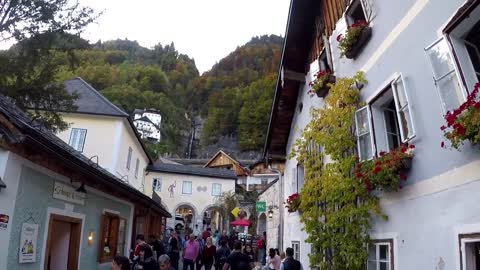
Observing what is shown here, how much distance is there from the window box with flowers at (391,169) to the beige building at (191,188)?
42.6 metres

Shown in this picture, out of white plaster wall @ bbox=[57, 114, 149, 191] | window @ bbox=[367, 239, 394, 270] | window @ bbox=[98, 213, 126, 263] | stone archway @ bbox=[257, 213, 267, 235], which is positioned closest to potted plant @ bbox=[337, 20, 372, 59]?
window @ bbox=[367, 239, 394, 270]

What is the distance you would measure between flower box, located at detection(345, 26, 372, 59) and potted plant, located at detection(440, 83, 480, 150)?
147 inches

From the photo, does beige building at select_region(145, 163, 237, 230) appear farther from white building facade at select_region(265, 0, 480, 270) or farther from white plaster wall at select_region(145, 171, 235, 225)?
white building facade at select_region(265, 0, 480, 270)

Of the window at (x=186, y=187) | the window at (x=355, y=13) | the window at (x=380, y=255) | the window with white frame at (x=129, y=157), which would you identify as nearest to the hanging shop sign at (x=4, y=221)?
the window at (x=380, y=255)

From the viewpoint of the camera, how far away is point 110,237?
45.4 feet

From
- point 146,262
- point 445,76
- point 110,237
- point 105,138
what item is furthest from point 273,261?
point 105,138

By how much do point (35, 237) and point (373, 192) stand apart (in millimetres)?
6044

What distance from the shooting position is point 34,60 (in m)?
14.2

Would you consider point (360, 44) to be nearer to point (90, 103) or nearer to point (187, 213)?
point (90, 103)

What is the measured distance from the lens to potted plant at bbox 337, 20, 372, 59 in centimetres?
813

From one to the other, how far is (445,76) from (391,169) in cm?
163

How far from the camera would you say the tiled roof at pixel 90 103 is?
2338cm

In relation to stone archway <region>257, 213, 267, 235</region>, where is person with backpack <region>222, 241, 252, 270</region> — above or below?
below

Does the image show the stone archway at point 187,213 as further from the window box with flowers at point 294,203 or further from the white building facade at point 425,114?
the white building facade at point 425,114
